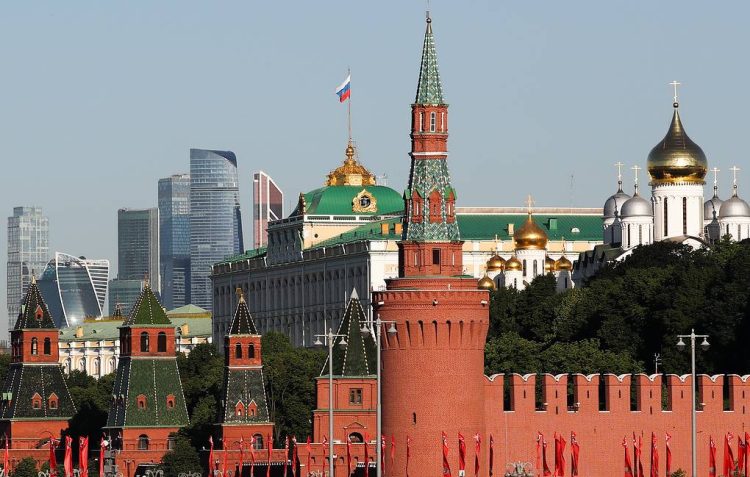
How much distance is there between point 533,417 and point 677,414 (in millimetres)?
6096

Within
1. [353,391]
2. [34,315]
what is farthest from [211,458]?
[34,315]

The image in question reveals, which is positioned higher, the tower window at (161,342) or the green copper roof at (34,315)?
the green copper roof at (34,315)

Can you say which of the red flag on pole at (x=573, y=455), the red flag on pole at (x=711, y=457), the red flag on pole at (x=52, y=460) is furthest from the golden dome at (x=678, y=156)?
the red flag on pole at (x=573, y=455)

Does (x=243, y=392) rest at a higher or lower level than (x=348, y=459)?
higher

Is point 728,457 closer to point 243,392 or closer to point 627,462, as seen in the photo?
point 627,462

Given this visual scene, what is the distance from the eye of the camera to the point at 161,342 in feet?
536

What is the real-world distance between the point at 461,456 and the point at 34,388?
52805mm

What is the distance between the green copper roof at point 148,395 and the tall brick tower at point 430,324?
37.2 m

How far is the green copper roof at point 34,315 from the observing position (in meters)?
174

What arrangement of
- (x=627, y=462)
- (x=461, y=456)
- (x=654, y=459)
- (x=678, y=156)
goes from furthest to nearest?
(x=678, y=156) → (x=654, y=459) → (x=627, y=462) → (x=461, y=456)

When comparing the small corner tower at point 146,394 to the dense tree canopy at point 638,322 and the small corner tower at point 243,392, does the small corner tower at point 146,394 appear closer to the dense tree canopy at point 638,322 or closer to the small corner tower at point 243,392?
the small corner tower at point 243,392

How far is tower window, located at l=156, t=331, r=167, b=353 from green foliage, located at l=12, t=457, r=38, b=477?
347 inches

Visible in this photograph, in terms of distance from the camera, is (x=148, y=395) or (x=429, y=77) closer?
(x=429, y=77)

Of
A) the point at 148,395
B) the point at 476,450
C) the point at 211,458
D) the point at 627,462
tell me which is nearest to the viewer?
the point at 476,450
